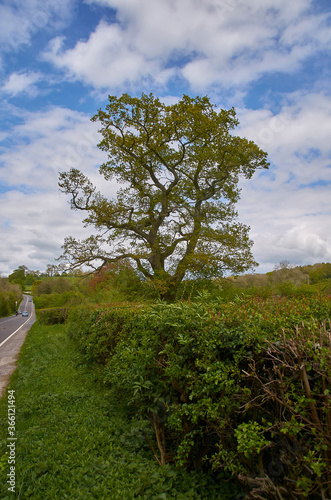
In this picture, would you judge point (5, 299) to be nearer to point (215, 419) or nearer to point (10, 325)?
point (10, 325)

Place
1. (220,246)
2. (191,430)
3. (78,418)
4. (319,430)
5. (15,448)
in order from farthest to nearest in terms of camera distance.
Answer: (220,246)
(78,418)
(15,448)
(191,430)
(319,430)

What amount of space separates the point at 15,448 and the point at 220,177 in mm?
17583

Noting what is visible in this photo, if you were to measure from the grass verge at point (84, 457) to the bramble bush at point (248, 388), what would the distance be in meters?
0.25

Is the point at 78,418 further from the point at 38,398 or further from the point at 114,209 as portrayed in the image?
the point at 114,209

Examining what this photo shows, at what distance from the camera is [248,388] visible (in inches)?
101

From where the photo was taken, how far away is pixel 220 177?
1923 centimetres

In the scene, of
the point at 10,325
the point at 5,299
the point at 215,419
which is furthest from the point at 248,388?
the point at 5,299

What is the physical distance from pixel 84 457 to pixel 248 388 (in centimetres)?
219

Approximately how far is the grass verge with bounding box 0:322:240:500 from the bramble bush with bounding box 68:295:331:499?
0.25 m

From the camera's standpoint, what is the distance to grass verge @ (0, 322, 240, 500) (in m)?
2.91

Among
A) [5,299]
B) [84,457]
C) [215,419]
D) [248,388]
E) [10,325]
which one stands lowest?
[10,325]

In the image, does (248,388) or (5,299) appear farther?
(5,299)

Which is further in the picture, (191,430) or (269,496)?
(191,430)

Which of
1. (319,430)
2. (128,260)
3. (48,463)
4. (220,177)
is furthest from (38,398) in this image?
(220,177)
